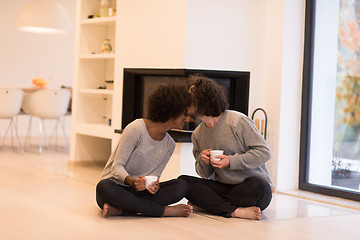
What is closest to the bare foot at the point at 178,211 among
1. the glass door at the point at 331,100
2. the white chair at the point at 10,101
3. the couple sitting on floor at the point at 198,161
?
the couple sitting on floor at the point at 198,161

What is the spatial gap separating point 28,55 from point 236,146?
253 inches

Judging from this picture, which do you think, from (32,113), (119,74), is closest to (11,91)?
(32,113)

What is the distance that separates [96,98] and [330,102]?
242cm

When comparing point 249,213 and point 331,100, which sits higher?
point 331,100

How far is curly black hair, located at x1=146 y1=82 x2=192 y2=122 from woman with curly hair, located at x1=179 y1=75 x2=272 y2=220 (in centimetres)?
12

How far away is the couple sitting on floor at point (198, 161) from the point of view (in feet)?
10.8

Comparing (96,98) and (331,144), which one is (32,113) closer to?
(96,98)

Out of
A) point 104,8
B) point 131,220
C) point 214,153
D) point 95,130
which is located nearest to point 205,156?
point 214,153

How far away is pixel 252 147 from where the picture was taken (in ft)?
11.2

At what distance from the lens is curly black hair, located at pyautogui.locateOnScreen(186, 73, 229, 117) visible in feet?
11.1

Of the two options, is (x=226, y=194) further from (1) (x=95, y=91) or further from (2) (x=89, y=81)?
(2) (x=89, y=81)

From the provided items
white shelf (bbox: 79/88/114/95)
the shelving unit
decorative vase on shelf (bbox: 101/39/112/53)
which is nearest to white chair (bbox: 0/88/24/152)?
the shelving unit

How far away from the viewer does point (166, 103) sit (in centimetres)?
329

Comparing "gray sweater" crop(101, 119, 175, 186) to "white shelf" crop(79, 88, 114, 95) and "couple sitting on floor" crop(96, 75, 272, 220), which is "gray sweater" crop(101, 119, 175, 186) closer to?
"couple sitting on floor" crop(96, 75, 272, 220)
